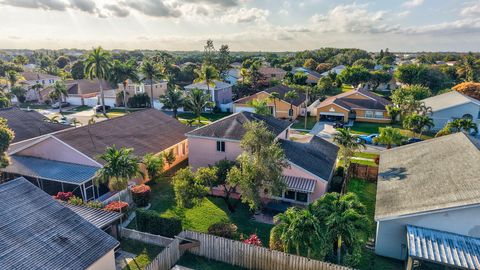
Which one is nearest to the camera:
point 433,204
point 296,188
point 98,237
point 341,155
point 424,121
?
point 98,237

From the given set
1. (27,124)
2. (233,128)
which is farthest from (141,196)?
(27,124)

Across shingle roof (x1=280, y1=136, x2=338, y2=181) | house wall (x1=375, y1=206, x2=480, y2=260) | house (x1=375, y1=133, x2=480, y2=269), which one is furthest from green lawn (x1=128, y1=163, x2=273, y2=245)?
house (x1=375, y1=133, x2=480, y2=269)

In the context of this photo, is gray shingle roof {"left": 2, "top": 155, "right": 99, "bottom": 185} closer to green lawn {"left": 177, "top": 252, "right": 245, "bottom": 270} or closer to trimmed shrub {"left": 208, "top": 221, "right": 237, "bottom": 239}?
green lawn {"left": 177, "top": 252, "right": 245, "bottom": 270}

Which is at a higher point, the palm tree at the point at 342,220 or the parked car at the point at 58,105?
the palm tree at the point at 342,220

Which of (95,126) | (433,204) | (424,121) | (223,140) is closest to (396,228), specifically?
(433,204)

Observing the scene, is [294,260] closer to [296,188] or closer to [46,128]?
[296,188]

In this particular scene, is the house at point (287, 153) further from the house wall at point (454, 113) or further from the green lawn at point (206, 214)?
the house wall at point (454, 113)

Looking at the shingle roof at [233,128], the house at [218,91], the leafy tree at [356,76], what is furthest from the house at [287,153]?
the leafy tree at [356,76]
